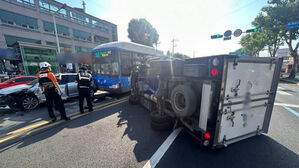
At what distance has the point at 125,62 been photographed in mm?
6758

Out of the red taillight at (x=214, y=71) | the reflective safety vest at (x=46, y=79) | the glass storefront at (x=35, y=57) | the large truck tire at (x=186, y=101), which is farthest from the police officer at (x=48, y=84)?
the glass storefront at (x=35, y=57)

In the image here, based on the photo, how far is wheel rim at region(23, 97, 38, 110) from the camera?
15.8 feet

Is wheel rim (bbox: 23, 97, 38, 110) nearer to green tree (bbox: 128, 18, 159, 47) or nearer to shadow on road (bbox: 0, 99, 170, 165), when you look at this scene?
shadow on road (bbox: 0, 99, 170, 165)

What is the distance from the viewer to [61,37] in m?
20.5

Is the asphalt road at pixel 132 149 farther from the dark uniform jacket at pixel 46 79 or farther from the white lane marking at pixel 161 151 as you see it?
the dark uniform jacket at pixel 46 79

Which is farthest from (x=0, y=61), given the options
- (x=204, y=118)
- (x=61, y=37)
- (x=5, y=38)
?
(x=204, y=118)

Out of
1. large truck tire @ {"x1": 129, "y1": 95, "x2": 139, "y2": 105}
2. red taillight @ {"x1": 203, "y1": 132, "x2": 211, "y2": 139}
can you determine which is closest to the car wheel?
large truck tire @ {"x1": 129, "y1": 95, "x2": 139, "y2": 105}

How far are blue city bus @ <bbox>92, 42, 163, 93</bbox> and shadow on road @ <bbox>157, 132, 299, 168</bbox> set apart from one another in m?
4.94

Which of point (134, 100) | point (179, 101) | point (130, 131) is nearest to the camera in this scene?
point (179, 101)

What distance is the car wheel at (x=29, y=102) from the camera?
4766 millimetres

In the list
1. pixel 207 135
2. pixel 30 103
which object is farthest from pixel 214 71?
pixel 30 103

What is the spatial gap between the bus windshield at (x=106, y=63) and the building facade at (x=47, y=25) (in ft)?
31.0

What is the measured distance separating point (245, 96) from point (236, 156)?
1.20m

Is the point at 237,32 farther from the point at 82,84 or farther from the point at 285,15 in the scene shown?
the point at 82,84
